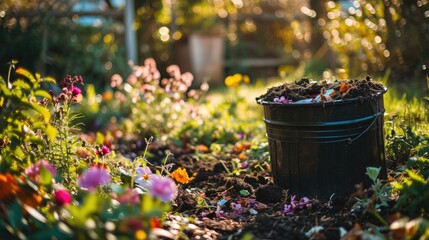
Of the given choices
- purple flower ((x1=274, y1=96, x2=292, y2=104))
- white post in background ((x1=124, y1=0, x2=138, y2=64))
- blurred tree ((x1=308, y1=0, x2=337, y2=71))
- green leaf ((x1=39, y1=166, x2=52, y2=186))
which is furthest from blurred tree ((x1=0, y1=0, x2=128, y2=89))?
green leaf ((x1=39, y1=166, x2=52, y2=186))

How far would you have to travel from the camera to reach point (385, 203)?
6.98 ft

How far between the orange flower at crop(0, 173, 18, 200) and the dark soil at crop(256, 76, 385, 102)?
1.30m

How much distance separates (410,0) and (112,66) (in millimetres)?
4140

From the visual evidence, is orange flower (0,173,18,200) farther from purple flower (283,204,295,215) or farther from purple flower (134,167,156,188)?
purple flower (283,204,295,215)

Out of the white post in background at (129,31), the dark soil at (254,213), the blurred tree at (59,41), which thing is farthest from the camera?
the white post in background at (129,31)

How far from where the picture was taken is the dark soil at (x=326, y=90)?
2.41m

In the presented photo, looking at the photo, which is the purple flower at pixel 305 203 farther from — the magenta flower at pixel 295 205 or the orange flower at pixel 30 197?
the orange flower at pixel 30 197

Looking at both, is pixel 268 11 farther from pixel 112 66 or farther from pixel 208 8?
pixel 112 66

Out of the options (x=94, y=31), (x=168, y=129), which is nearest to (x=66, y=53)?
(x=94, y=31)

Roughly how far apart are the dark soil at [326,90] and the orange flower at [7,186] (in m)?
1.30

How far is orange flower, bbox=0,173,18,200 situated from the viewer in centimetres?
178

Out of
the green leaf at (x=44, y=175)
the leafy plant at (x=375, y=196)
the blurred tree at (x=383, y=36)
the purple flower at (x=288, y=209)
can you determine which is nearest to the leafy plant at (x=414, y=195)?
the leafy plant at (x=375, y=196)

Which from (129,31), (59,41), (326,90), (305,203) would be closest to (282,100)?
(326,90)

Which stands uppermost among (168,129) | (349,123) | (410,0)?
(410,0)
